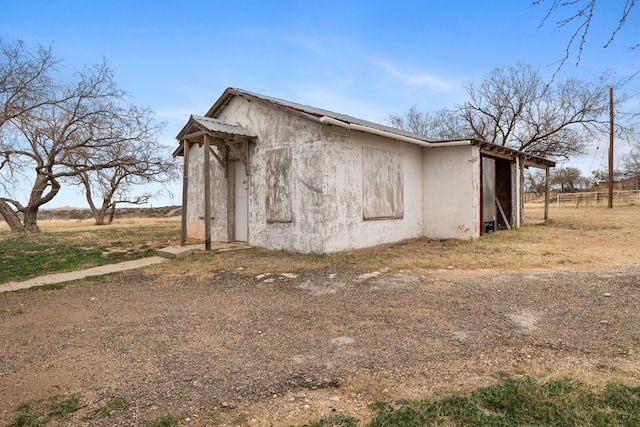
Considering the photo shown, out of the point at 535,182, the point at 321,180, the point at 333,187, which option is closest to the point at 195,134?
the point at 321,180

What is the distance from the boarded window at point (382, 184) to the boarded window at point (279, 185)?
190cm

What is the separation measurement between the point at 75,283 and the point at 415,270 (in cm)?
623

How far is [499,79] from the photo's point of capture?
951 inches

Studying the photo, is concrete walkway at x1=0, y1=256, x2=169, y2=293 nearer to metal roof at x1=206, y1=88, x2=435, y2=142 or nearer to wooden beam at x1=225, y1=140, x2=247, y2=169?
wooden beam at x1=225, y1=140, x2=247, y2=169

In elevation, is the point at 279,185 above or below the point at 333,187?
above

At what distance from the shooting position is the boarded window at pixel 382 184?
30.9 ft

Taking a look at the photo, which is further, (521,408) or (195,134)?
(195,134)

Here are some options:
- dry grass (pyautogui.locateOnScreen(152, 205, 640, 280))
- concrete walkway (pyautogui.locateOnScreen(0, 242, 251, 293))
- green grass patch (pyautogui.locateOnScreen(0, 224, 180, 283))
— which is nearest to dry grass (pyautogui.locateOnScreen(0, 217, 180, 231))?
green grass patch (pyautogui.locateOnScreen(0, 224, 180, 283))

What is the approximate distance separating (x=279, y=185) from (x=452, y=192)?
525 centimetres

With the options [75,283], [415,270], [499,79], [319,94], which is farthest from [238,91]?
[499,79]

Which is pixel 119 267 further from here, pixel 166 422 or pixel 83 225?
pixel 83 225

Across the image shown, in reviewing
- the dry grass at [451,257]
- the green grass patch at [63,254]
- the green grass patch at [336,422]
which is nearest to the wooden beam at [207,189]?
the dry grass at [451,257]

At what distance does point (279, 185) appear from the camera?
9359 millimetres

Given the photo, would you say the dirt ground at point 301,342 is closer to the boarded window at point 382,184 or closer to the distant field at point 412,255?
the distant field at point 412,255
